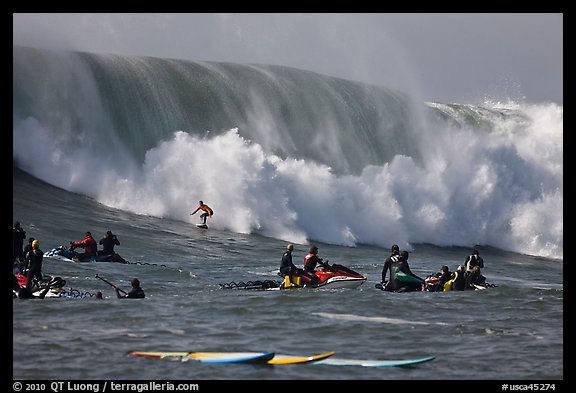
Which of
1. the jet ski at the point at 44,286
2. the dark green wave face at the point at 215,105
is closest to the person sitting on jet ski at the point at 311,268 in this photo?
the jet ski at the point at 44,286

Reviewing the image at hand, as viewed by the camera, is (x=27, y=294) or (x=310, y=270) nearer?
(x=27, y=294)

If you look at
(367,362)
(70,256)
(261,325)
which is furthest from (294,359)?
(70,256)

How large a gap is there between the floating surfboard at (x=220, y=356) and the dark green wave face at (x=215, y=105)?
20.3m

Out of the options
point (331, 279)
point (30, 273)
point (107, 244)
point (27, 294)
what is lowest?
point (27, 294)

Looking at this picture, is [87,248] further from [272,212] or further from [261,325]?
[272,212]

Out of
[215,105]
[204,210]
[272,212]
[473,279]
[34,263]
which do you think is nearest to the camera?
[34,263]

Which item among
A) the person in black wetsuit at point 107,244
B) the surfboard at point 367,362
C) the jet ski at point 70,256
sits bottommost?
the surfboard at point 367,362

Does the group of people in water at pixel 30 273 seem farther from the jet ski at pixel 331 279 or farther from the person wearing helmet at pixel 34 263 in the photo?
the jet ski at pixel 331 279

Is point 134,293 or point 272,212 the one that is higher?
point 272,212

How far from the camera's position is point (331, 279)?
69.5 feet

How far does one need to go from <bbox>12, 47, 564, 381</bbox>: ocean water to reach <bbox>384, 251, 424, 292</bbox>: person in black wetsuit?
845 millimetres

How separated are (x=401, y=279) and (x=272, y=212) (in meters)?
12.4

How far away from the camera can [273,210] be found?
3288cm

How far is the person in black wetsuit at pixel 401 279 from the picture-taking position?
20.8m
